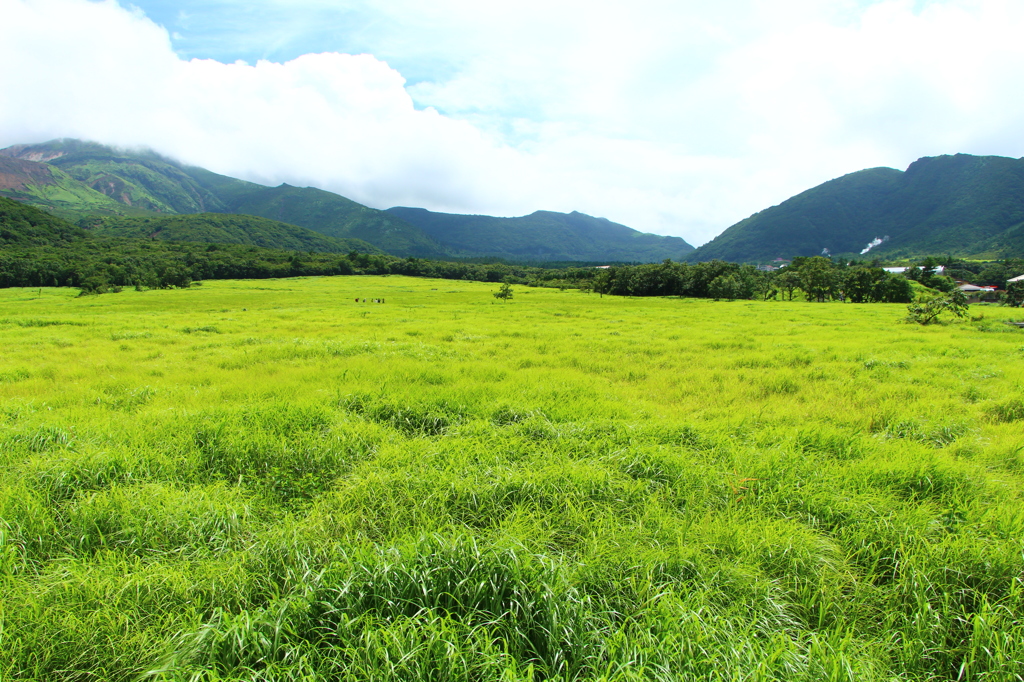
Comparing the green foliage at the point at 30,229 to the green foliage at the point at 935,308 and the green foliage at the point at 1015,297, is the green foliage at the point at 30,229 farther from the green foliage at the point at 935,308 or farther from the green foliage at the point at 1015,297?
the green foliage at the point at 1015,297

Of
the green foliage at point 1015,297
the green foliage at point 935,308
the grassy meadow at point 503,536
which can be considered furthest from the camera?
the green foliage at point 1015,297

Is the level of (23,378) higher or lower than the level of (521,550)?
lower

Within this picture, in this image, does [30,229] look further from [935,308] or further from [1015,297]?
[1015,297]

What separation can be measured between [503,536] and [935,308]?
35843 mm

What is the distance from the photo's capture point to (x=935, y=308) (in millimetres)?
26281

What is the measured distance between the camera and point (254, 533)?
4.05m

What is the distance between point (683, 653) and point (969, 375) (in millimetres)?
13875

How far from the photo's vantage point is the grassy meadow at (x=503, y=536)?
283cm

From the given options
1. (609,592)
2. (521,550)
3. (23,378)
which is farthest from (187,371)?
(609,592)

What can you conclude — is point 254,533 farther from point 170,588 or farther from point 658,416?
point 658,416

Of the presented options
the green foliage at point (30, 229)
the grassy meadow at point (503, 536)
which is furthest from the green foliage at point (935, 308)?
the green foliage at point (30, 229)

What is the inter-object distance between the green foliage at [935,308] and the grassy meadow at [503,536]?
24.0 m

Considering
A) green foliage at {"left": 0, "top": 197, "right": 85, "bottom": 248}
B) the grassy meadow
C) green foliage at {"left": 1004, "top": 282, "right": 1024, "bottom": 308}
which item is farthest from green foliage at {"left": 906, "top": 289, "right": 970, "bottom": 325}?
green foliage at {"left": 0, "top": 197, "right": 85, "bottom": 248}

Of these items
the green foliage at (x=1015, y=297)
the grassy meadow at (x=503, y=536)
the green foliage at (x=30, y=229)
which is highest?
the green foliage at (x=30, y=229)
